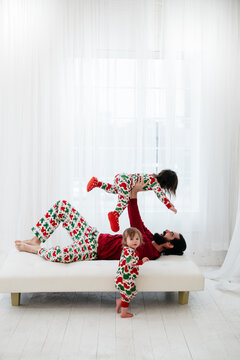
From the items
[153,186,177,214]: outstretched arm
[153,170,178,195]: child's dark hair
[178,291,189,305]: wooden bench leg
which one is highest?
[153,170,178,195]: child's dark hair

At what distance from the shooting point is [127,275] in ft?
9.30

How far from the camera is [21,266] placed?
117 inches

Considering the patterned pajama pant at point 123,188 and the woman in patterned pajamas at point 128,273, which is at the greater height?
the patterned pajama pant at point 123,188

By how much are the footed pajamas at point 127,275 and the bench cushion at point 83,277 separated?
0.06 metres

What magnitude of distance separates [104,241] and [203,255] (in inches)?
51.6

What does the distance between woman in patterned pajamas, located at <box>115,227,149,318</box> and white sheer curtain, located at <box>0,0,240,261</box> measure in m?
1.10

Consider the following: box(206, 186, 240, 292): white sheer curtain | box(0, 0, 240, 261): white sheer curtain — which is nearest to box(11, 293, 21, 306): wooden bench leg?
box(0, 0, 240, 261): white sheer curtain

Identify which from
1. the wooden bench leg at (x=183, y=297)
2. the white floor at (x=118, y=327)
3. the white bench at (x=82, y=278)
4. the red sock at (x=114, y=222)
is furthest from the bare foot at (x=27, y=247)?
the wooden bench leg at (x=183, y=297)

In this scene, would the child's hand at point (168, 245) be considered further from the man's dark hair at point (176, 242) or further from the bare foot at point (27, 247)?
the bare foot at point (27, 247)

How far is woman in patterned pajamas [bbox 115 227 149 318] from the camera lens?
2.83m

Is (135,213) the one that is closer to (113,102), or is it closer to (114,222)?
(114,222)

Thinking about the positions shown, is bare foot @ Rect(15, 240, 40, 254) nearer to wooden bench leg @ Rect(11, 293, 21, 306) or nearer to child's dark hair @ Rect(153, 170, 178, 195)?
wooden bench leg @ Rect(11, 293, 21, 306)

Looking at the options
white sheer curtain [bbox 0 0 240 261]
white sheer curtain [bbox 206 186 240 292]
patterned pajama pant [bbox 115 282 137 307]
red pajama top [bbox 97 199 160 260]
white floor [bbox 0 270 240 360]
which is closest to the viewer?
white floor [bbox 0 270 240 360]

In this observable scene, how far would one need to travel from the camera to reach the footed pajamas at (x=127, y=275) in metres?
2.83
